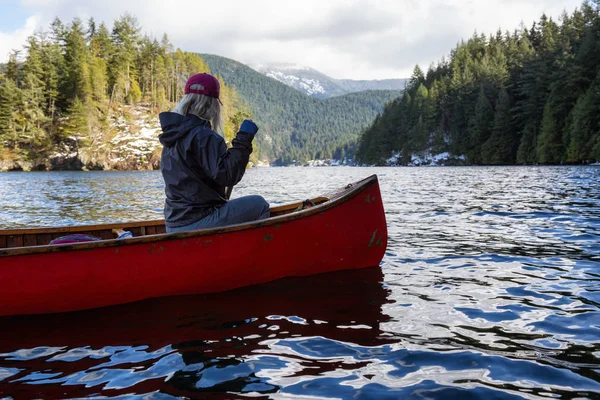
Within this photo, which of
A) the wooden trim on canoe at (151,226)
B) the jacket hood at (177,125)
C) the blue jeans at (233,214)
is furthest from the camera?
the blue jeans at (233,214)

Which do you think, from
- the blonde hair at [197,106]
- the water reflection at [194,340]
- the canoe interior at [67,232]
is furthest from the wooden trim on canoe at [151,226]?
the blonde hair at [197,106]

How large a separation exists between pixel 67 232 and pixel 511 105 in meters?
91.8

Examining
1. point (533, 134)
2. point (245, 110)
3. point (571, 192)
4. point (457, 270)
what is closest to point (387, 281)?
point (457, 270)

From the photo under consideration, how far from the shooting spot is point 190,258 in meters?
5.36

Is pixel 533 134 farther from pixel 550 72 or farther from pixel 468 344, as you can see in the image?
pixel 468 344

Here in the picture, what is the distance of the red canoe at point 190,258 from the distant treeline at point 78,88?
243 ft

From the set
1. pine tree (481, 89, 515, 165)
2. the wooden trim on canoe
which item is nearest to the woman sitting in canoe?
the wooden trim on canoe

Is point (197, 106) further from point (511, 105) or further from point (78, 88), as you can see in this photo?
point (511, 105)

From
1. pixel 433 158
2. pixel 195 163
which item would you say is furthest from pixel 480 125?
pixel 195 163

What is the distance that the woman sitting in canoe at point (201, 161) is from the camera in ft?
16.3

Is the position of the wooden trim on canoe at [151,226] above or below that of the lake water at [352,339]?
above

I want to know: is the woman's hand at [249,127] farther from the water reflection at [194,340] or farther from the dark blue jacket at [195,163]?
the water reflection at [194,340]

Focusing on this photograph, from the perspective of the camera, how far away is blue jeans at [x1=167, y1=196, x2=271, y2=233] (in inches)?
218

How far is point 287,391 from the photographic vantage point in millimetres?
3219
